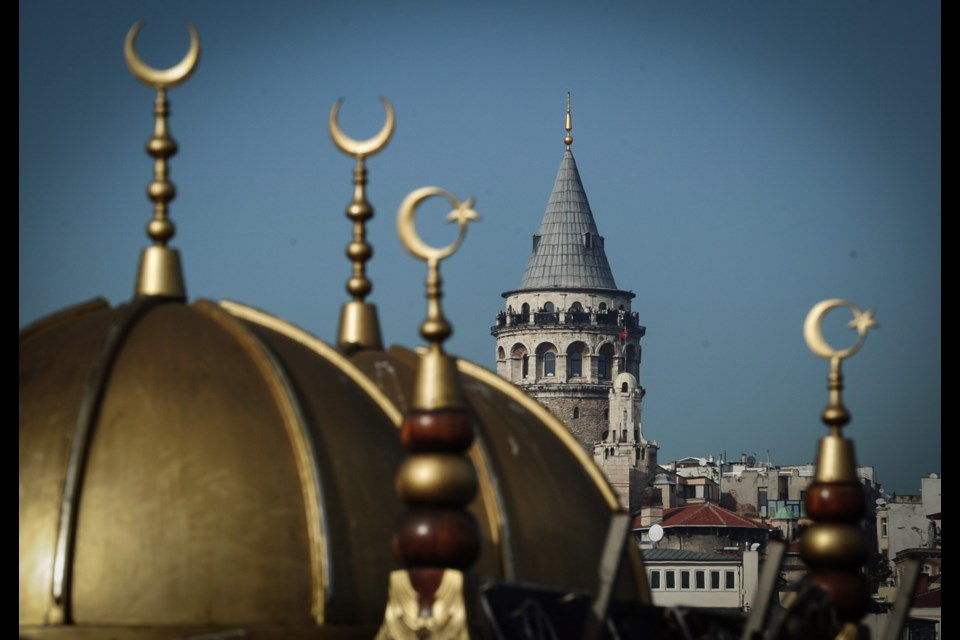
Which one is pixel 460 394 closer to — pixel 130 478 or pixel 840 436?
pixel 130 478

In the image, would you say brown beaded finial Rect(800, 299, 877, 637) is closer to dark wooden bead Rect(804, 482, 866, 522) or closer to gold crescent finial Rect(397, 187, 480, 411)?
dark wooden bead Rect(804, 482, 866, 522)

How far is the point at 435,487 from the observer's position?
15523mm

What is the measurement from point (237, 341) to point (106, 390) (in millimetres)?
1158

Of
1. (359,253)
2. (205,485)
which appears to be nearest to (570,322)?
(359,253)

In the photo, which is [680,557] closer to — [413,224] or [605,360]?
[605,360]

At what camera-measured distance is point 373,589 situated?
56.9 feet

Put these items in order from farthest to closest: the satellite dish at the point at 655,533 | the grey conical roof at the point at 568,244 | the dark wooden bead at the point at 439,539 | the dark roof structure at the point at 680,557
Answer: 1. the grey conical roof at the point at 568,244
2. the satellite dish at the point at 655,533
3. the dark roof structure at the point at 680,557
4. the dark wooden bead at the point at 439,539

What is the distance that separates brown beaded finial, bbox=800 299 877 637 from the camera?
19797 mm

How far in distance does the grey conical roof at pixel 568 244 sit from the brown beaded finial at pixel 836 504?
132m

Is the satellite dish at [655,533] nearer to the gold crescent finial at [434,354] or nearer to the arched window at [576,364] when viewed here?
the arched window at [576,364]

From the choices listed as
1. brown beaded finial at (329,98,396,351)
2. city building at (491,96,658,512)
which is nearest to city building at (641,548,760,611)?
city building at (491,96,658,512)

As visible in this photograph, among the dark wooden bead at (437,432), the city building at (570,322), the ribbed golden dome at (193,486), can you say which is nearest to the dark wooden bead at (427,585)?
the dark wooden bead at (437,432)

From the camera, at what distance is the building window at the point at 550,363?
511 ft

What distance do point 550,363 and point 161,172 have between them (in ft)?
449
